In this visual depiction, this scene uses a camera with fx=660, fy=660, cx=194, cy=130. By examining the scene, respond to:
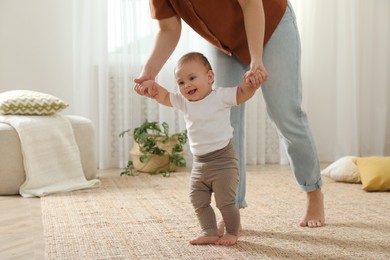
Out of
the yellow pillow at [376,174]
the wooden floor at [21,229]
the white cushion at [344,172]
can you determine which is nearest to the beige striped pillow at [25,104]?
the wooden floor at [21,229]

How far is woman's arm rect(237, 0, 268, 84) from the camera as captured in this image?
1.94 meters

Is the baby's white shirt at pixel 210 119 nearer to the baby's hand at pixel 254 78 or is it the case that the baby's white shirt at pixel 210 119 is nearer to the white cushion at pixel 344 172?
the baby's hand at pixel 254 78

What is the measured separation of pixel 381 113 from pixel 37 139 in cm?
244

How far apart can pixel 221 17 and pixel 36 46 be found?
2332mm

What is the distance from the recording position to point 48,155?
10.8ft

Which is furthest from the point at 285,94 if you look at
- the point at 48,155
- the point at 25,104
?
the point at 25,104

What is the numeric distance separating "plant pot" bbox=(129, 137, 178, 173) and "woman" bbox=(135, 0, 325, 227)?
1.70m

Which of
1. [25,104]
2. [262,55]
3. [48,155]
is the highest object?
[262,55]

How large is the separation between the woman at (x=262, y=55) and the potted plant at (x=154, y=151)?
5.57 feet

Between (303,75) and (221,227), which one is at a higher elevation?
(303,75)

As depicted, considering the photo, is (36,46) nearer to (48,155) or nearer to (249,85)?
(48,155)

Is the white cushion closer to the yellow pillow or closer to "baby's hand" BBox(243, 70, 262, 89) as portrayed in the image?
the yellow pillow

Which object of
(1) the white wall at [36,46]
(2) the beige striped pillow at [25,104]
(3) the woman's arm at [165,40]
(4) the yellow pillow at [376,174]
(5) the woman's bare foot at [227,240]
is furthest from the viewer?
(1) the white wall at [36,46]

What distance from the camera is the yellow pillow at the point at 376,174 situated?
3092 millimetres
